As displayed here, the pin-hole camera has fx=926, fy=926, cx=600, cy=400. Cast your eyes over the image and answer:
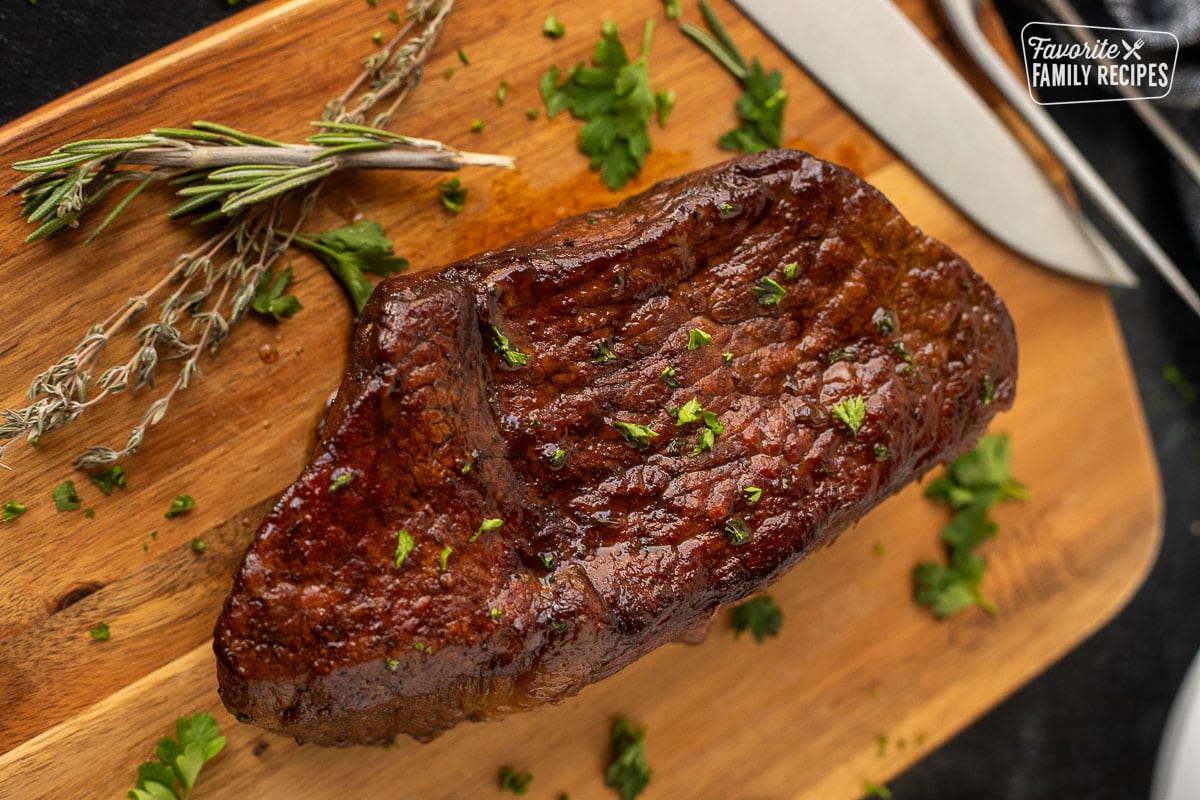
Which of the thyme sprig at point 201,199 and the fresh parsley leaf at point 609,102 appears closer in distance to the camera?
the thyme sprig at point 201,199

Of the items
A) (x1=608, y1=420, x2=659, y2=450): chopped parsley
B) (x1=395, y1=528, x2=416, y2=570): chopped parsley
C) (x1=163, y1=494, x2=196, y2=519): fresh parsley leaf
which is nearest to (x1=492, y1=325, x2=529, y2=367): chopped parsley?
(x1=608, y1=420, x2=659, y2=450): chopped parsley

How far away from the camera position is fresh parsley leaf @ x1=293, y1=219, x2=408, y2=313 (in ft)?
9.16

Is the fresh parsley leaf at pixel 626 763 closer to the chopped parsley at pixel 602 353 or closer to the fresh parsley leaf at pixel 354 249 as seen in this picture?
the chopped parsley at pixel 602 353

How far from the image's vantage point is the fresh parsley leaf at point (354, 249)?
2.79 m

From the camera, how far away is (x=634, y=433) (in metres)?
2.44

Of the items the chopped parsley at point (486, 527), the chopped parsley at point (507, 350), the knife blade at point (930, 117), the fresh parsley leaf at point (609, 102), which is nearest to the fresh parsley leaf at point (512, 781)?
the chopped parsley at point (486, 527)

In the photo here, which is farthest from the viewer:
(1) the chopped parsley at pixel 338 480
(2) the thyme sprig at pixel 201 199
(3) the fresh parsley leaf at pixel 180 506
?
(3) the fresh parsley leaf at pixel 180 506

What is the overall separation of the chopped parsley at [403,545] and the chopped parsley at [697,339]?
0.89 m

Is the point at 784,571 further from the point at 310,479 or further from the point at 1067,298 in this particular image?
the point at 1067,298

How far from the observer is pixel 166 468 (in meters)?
2.73

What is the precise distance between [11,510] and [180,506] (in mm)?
432

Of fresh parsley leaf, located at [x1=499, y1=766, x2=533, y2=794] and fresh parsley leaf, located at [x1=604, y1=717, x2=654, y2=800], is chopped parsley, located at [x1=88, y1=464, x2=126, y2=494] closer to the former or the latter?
fresh parsley leaf, located at [x1=499, y1=766, x2=533, y2=794]

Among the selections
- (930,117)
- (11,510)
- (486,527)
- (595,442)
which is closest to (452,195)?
(595,442)

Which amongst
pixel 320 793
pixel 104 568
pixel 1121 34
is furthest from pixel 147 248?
pixel 1121 34
